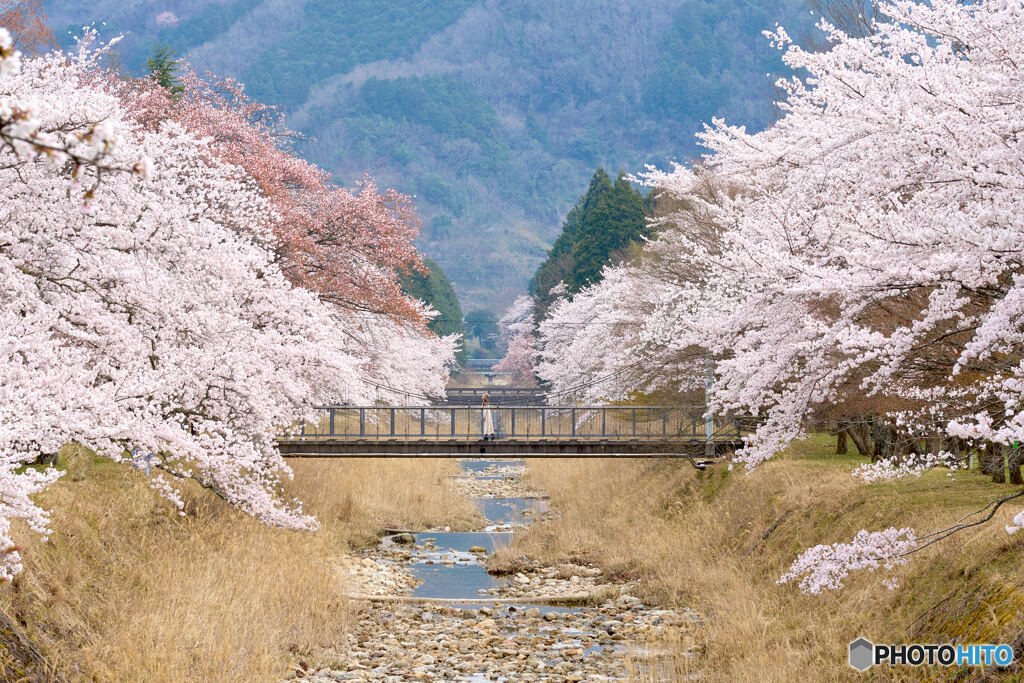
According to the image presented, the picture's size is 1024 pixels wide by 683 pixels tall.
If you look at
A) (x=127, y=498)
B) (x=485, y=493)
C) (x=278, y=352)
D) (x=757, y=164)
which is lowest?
(x=485, y=493)

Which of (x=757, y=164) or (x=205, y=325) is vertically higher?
(x=757, y=164)

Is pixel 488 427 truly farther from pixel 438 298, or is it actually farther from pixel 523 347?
pixel 438 298

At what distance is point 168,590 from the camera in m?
13.8

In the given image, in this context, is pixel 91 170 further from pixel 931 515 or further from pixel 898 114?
pixel 931 515

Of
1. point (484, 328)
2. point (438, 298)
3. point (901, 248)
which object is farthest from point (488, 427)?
point (484, 328)

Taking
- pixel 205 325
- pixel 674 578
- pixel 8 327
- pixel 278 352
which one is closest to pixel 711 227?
pixel 674 578

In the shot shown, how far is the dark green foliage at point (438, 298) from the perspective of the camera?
2921 inches

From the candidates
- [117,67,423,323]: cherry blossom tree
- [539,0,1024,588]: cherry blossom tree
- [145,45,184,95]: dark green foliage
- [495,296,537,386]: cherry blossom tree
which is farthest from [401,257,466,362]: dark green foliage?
[539,0,1024,588]: cherry blossom tree

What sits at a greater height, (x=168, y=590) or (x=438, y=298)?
(x=438, y=298)

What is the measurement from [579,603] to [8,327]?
11.8 metres

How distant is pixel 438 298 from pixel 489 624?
239 feet

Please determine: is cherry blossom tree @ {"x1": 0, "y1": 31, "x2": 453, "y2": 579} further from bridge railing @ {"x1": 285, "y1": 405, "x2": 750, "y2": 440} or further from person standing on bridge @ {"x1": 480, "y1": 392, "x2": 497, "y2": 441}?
person standing on bridge @ {"x1": 480, "y1": 392, "x2": 497, "y2": 441}

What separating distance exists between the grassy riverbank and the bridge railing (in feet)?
4.01

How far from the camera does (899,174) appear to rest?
11.7m
